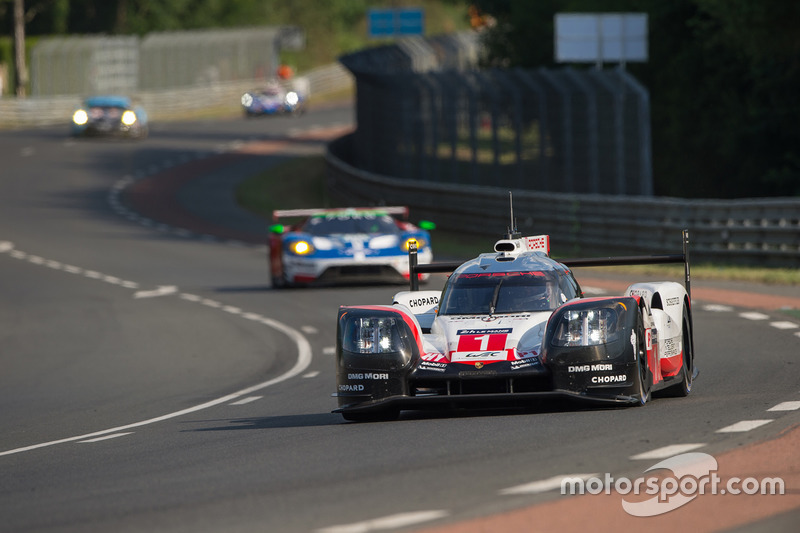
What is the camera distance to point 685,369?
11164 mm

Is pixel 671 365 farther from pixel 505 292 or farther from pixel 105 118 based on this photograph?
pixel 105 118

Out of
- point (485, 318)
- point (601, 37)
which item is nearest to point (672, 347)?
point (485, 318)

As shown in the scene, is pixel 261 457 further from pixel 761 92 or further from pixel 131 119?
pixel 131 119

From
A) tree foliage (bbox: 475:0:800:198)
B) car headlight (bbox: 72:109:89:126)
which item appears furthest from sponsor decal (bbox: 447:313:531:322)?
car headlight (bbox: 72:109:89:126)

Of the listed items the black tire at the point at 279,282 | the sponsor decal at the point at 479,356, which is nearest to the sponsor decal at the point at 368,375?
the sponsor decal at the point at 479,356

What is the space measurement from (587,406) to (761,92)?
23103 millimetres

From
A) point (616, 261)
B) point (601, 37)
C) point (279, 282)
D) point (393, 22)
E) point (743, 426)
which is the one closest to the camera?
point (743, 426)

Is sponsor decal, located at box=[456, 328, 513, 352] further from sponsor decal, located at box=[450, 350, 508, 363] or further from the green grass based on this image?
the green grass

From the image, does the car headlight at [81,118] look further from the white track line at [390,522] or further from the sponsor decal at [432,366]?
the white track line at [390,522]

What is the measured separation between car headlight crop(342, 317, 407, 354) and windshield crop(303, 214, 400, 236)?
12317 mm

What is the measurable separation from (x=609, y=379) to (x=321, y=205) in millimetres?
33619

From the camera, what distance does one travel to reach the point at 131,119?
60000 millimetres

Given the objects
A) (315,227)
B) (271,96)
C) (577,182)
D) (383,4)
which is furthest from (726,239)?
(383,4)

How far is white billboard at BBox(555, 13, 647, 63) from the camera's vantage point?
30.4 metres
